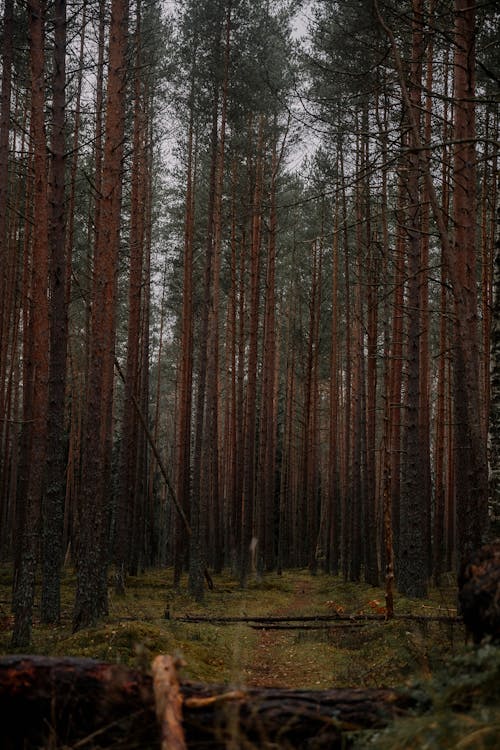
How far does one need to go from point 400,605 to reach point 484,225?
37.5 ft

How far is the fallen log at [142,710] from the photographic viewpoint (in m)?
2.64

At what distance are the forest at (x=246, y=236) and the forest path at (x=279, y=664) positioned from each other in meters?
1.54

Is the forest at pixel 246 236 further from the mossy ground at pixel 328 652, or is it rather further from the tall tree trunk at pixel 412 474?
the mossy ground at pixel 328 652

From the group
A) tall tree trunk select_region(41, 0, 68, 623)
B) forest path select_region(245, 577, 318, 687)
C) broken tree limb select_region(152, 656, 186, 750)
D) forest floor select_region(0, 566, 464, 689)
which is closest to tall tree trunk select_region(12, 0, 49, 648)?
forest floor select_region(0, 566, 464, 689)

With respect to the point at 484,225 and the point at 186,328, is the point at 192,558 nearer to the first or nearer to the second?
the point at 186,328

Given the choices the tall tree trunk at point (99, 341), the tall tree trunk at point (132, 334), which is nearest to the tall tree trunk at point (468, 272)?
the tall tree trunk at point (99, 341)

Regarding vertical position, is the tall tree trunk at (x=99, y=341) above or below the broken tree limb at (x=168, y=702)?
above

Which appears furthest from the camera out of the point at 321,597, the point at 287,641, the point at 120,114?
the point at 321,597

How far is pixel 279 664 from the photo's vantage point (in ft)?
23.1

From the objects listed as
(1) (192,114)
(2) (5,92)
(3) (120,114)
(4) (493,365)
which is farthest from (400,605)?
(1) (192,114)

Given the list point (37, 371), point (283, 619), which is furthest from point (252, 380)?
point (37, 371)

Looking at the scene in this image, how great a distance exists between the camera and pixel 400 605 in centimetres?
1021

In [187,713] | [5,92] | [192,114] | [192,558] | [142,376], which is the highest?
[192,114]

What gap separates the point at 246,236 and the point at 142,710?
742 inches
